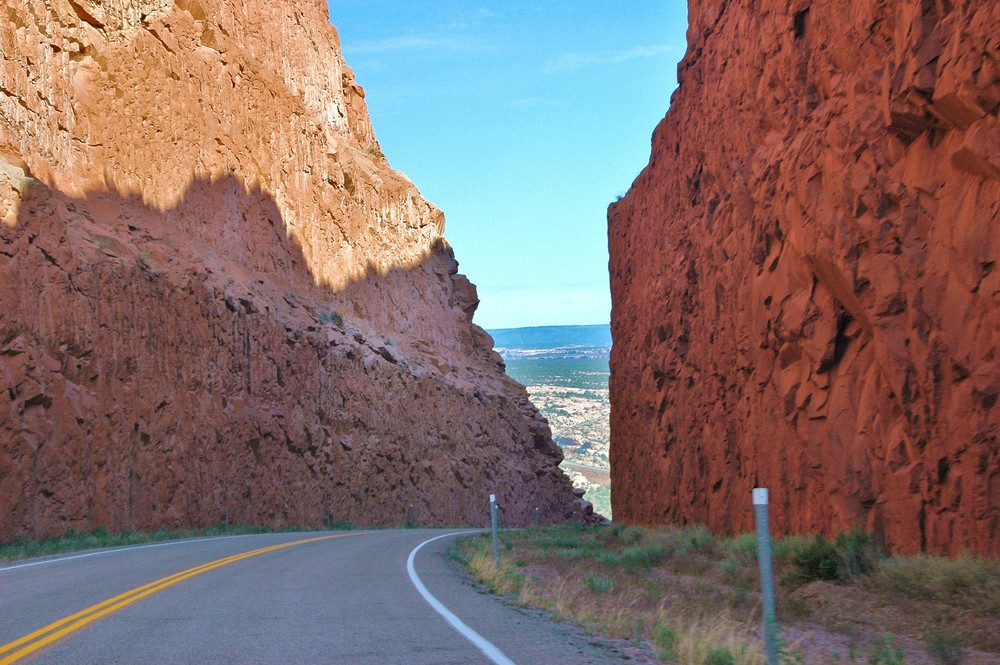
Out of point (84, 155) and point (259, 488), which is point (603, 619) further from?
point (84, 155)

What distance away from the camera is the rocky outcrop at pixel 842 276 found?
1327 cm

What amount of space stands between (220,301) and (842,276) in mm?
23919

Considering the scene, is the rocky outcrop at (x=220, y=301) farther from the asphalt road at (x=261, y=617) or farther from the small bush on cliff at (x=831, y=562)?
the small bush on cliff at (x=831, y=562)

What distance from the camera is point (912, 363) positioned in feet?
48.0

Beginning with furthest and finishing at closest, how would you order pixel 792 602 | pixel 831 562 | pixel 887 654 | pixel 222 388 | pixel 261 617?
pixel 222 388, pixel 831 562, pixel 792 602, pixel 261 617, pixel 887 654

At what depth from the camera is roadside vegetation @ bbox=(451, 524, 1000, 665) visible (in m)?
8.40

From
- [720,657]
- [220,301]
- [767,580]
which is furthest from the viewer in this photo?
[220,301]

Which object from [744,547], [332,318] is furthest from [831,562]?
[332,318]

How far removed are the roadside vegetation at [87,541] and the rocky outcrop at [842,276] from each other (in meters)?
14.9

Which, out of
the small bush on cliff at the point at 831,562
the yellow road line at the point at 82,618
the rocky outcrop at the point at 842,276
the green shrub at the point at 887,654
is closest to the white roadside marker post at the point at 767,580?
the green shrub at the point at 887,654

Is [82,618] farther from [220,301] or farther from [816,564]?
[220,301]

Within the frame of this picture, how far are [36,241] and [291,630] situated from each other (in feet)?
66.2

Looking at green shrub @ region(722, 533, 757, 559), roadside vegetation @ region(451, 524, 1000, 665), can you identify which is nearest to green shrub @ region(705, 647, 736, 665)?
roadside vegetation @ region(451, 524, 1000, 665)

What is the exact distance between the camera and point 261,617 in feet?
29.7
